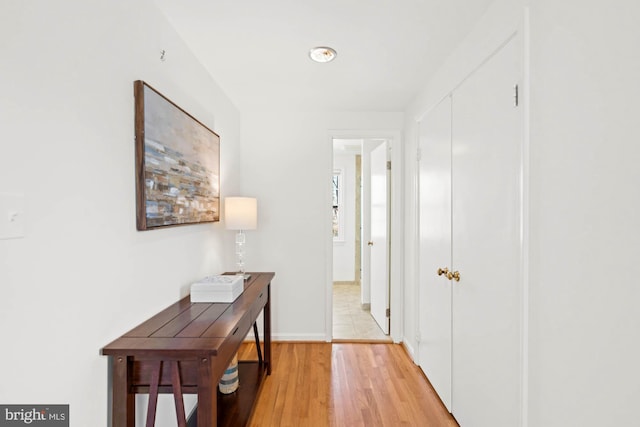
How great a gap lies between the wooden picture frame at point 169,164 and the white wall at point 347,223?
155 inches

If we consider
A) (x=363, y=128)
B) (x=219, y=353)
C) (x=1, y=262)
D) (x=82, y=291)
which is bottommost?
(x=219, y=353)

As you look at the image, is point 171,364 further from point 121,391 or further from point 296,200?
point 296,200

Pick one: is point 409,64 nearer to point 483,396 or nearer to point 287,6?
point 287,6

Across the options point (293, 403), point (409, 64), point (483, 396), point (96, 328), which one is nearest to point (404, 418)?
point (483, 396)

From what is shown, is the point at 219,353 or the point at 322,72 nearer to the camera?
the point at 219,353

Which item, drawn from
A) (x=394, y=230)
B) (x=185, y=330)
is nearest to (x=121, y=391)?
(x=185, y=330)

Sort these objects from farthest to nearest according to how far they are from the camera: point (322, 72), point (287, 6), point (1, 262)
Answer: point (322, 72) → point (287, 6) → point (1, 262)

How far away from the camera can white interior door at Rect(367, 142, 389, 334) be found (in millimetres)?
3529

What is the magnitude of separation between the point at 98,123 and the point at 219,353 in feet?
3.22

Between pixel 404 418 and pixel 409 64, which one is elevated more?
pixel 409 64

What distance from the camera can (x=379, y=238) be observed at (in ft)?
12.3

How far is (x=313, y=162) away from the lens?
132 inches

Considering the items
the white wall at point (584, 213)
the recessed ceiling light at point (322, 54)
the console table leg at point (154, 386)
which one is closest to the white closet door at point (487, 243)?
the white wall at point (584, 213)

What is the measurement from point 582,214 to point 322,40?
163 centimetres
